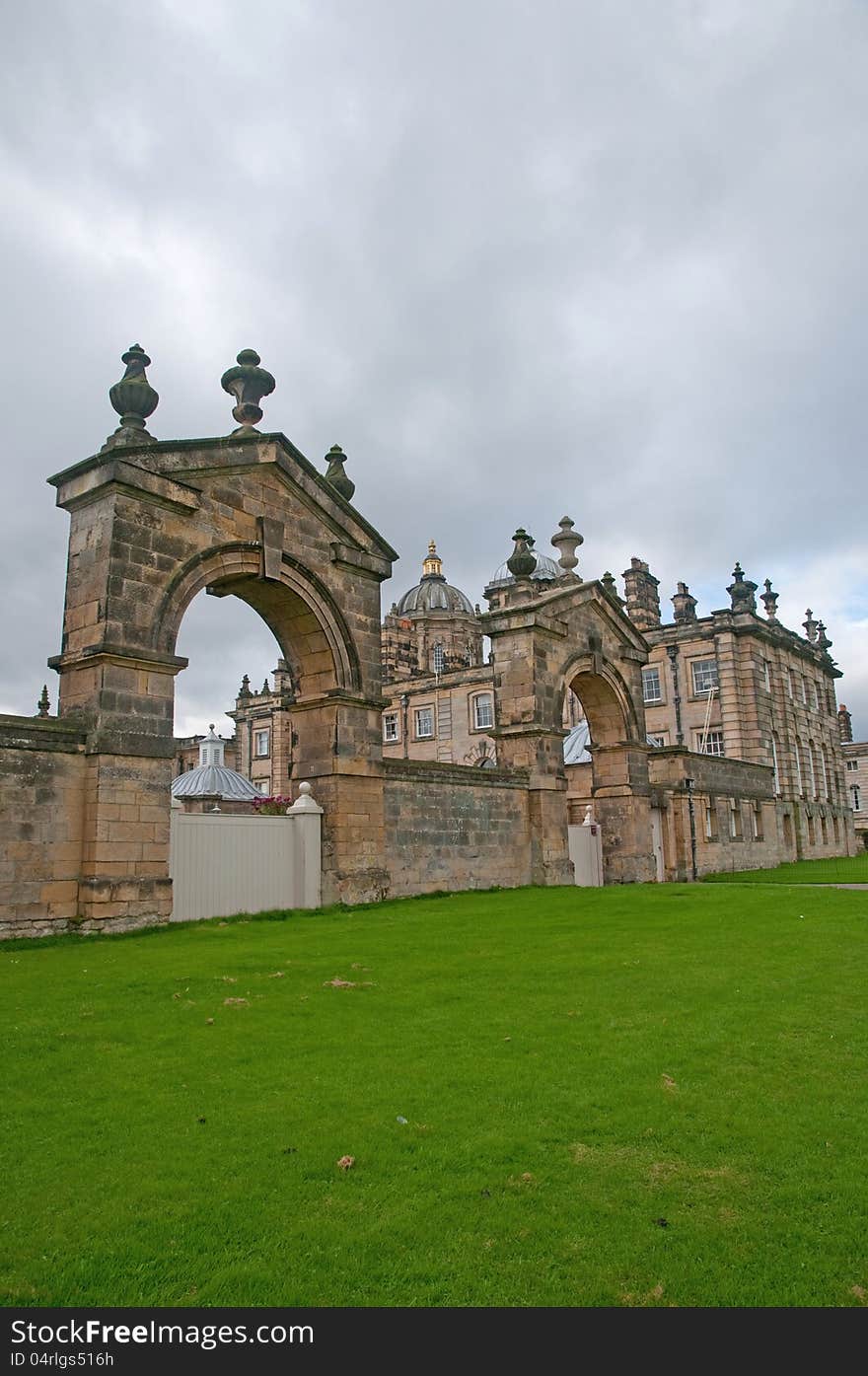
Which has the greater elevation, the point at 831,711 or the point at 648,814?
the point at 831,711

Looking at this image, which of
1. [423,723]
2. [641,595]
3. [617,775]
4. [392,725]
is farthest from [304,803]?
[392,725]

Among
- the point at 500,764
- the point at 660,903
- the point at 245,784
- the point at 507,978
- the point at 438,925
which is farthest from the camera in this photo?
the point at 245,784

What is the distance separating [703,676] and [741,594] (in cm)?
397

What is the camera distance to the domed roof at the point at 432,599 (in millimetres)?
68312

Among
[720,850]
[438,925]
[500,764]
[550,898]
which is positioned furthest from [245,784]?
[438,925]

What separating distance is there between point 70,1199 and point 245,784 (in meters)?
36.5

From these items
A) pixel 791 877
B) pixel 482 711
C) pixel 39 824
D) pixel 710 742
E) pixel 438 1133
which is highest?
pixel 482 711

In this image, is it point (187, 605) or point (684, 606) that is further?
point (684, 606)

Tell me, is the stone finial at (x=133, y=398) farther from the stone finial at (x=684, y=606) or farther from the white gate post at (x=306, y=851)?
the stone finial at (x=684, y=606)

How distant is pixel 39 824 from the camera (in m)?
11.5

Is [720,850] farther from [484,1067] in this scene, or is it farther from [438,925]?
[484,1067]

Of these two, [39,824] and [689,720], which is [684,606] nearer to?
[689,720]
